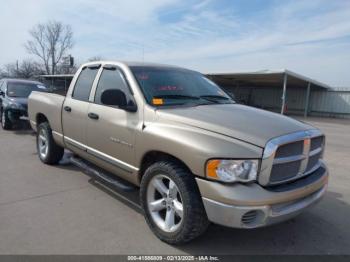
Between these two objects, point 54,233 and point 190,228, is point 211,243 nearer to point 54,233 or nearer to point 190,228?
point 190,228

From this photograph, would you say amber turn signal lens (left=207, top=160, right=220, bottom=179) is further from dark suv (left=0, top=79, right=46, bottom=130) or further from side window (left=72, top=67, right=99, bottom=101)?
dark suv (left=0, top=79, right=46, bottom=130)

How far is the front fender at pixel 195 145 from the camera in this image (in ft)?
8.95

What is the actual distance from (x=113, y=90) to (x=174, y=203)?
151 cm

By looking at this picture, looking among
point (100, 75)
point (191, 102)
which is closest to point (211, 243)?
point (191, 102)

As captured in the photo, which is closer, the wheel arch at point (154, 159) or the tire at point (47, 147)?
the wheel arch at point (154, 159)

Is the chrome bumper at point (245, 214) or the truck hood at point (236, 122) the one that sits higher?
the truck hood at point (236, 122)

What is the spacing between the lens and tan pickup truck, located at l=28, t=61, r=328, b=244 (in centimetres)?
272

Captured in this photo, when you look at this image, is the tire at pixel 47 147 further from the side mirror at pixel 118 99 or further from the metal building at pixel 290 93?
the metal building at pixel 290 93

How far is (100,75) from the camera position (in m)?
4.57

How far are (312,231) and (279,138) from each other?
61.8 inches

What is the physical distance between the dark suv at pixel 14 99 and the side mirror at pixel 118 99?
7.68 meters

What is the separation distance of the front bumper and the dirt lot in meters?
0.63

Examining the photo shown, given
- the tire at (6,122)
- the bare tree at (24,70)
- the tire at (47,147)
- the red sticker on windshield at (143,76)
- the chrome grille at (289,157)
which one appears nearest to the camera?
the chrome grille at (289,157)

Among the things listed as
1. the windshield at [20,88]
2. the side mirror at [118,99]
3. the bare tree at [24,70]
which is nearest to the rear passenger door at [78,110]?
the side mirror at [118,99]
